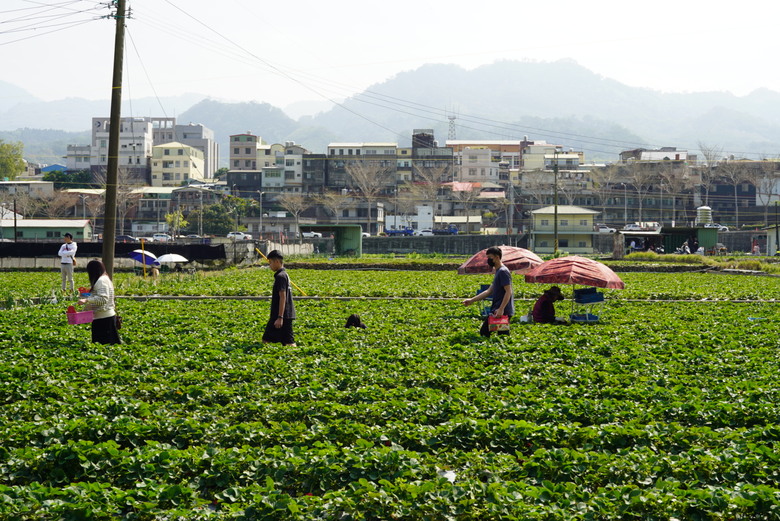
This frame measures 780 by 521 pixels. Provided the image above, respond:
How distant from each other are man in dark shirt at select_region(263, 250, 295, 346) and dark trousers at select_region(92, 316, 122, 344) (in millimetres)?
2979

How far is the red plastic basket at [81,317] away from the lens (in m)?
15.2

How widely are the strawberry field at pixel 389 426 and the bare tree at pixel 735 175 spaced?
12216 centimetres

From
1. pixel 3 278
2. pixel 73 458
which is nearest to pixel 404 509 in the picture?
pixel 73 458

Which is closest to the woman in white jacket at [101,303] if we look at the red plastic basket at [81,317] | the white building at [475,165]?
the red plastic basket at [81,317]

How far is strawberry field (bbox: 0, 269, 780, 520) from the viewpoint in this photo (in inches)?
279

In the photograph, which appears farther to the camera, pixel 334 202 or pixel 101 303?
pixel 334 202

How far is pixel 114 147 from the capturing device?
24141 millimetres

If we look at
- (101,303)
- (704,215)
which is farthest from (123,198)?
(101,303)

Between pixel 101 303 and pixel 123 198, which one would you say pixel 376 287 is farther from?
pixel 123 198

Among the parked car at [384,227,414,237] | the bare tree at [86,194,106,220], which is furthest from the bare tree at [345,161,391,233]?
the bare tree at [86,194,106,220]

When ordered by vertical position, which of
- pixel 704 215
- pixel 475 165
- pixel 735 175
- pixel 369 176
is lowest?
pixel 704 215

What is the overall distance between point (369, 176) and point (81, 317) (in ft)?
378

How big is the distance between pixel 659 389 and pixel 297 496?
20.4 ft

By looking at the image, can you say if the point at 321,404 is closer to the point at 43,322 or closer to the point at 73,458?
the point at 73,458
